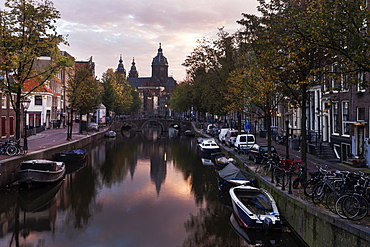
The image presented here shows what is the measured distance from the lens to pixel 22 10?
92.7ft

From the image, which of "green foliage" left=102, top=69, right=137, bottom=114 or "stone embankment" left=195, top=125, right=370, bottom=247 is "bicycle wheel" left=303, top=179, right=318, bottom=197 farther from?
"green foliage" left=102, top=69, right=137, bottom=114

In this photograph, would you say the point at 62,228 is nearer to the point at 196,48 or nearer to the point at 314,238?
the point at 314,238

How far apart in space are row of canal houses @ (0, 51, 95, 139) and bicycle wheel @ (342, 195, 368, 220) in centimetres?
3186

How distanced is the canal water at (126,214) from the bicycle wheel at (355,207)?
3.73m

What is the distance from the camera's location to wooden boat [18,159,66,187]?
2370cm

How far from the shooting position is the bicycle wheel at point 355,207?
446 inches

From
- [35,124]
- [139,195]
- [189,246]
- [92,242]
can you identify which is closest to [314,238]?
[189,246]

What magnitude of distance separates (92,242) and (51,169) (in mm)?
12137

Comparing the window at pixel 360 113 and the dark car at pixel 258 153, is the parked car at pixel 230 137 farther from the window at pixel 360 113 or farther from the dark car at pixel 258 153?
the window at pixel 360 113

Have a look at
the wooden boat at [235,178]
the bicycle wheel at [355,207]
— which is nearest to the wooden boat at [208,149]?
the wooden boat at [235,178]

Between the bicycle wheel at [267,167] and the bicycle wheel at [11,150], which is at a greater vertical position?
the bicycle wheel at [11,150]

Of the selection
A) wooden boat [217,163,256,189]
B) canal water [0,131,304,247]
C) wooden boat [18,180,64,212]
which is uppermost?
wooden boat [217,163,256,189]

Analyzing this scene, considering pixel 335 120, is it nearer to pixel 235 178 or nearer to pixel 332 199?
pixel 235 178

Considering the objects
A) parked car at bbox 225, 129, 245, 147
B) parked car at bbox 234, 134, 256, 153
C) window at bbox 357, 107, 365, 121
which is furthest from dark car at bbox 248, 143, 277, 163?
parked car at bbox 225, 129, 245, 147
